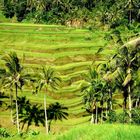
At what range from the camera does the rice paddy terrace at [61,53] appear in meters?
47.3

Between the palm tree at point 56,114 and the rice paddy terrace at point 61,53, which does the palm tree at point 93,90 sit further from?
the palm tree at point 56,114

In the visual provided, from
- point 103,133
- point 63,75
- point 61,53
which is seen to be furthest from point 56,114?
point 103,133

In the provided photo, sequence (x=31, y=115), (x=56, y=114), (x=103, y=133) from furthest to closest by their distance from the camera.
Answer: (x=56, y=114) → (x=31, y=115) → (x=103, y=133)

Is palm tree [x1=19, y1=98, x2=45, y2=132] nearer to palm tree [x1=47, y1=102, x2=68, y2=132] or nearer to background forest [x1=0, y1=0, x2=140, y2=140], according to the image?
background forest [x1=0, y1=0, x2=140, y2=140]

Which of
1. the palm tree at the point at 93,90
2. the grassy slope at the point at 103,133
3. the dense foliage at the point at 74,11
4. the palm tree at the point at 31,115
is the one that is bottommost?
the palm tree at the point at 31,115

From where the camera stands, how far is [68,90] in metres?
49.5

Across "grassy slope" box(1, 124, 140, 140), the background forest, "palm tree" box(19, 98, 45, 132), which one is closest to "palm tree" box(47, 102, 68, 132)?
the background forest

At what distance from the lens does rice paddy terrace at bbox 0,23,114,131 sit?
47300 mm

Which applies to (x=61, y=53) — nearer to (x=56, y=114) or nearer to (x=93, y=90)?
(x=56, y=114)

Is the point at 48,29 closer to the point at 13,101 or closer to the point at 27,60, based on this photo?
the point at 27,60

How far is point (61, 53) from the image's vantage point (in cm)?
5875

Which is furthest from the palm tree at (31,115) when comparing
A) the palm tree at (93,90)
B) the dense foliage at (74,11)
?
the dense foliage at (74,11)

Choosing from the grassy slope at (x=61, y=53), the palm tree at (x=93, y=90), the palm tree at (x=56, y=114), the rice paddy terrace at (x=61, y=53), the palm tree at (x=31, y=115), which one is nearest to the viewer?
the palm tree at (x=93, y=90)

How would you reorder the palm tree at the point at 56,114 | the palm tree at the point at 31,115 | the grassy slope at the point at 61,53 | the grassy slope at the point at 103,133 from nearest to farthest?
the grassy slope at the point at 103,133 → the palm tree at the point at 31,115 → the palm tree at the point at 56,114 → the grassy slope at the point at 61,53
